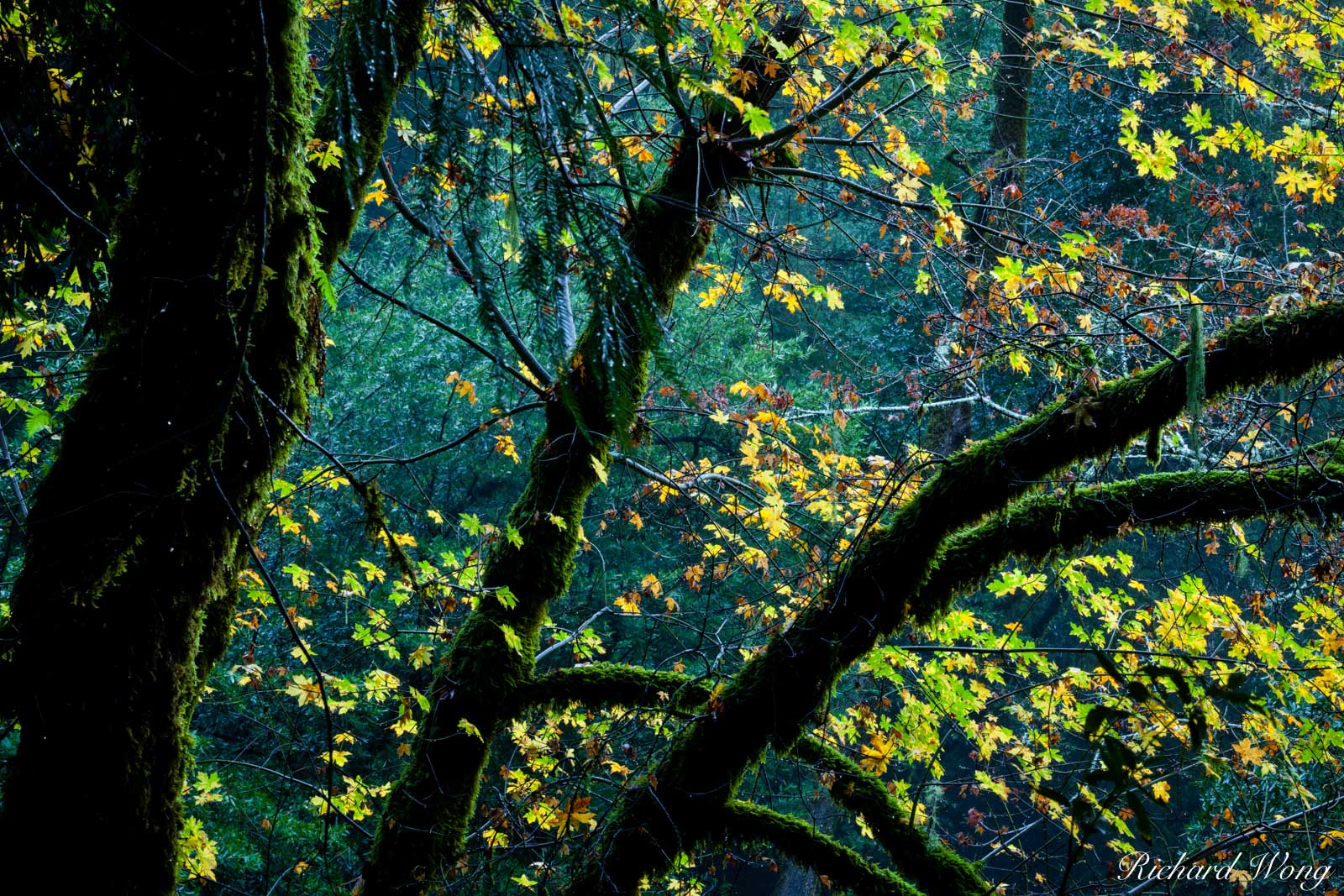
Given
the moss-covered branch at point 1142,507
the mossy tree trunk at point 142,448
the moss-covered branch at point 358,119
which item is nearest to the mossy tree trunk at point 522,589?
the moss-covered branch at point 358,119

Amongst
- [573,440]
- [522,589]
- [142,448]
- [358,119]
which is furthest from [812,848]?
[358,119]

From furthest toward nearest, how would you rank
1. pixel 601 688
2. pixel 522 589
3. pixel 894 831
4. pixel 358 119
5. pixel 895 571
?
pixel 522 589
pixel 601 688
pixel 894 831
pixel 895 571
pixel 358 119

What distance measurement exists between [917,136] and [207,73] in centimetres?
1218

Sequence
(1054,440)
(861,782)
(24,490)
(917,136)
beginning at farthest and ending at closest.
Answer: (917,136), (24,490), (861,782), (1054,440)

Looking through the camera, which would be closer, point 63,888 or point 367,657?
point 63,888

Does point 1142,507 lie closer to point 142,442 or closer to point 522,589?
point 522,589

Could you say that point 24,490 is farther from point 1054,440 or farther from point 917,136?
point 917,136

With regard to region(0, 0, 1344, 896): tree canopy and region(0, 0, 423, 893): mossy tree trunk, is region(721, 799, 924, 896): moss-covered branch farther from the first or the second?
region(0, 0, 423, 893): mossy tree trunk

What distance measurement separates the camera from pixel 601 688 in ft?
11.9

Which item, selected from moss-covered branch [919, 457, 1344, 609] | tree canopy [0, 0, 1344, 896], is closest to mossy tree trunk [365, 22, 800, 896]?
tree canopy [0, 0, 1344, 896]

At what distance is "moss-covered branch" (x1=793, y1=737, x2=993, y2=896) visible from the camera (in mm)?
2992

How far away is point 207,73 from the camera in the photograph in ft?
4.80

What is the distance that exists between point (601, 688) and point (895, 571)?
1443mm

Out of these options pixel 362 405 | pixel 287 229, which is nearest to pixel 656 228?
pixel 287 229
